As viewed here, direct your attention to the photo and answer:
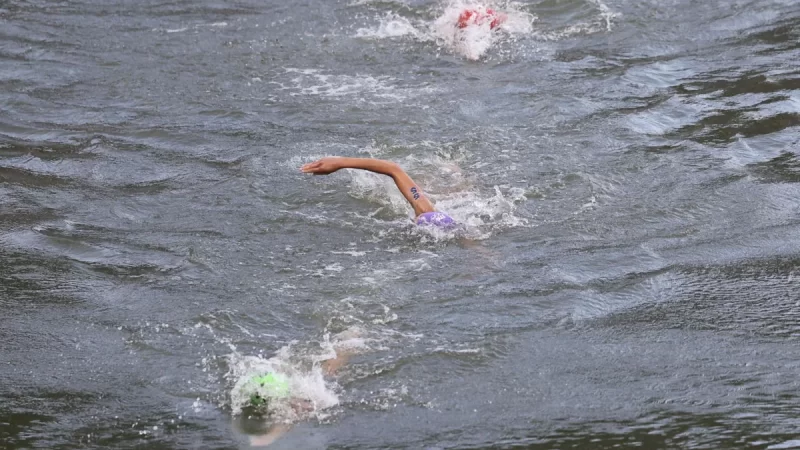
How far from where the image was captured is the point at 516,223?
29.1 ft

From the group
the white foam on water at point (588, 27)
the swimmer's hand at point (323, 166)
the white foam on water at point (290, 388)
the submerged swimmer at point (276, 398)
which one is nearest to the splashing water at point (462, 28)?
the white foam on water at point (588, 27)

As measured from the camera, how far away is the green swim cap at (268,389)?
6.36 m

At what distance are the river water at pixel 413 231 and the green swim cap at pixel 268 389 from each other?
0.38ft

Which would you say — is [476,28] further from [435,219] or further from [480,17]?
[435,219]

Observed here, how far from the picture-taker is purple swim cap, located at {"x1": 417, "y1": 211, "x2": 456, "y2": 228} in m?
8.65

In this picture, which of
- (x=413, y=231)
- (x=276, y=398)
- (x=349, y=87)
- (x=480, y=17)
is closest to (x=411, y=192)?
(x=413, y=231)

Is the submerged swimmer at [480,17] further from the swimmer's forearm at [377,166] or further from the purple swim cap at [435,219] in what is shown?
the purple swim cap at [435,219]

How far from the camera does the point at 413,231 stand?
8781mm

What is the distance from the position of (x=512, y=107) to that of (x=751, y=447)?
600 cm

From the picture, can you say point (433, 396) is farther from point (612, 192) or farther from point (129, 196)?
point (129, 196)

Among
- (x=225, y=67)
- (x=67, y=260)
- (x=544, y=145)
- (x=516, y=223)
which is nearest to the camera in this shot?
(x=67, y=260)

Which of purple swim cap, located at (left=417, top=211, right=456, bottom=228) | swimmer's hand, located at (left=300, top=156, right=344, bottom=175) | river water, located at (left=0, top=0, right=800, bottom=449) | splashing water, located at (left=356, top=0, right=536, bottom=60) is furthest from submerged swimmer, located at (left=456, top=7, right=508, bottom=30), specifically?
swimmer's hand, located at (left=300, top=156, right=344, bottom=175)

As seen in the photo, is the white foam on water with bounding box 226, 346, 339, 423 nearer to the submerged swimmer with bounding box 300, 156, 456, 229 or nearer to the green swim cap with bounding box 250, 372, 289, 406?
the green swim cap with bounding box 250, 372, 289, 406

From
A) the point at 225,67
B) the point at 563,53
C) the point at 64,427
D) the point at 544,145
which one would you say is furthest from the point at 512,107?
the point at 64,427
